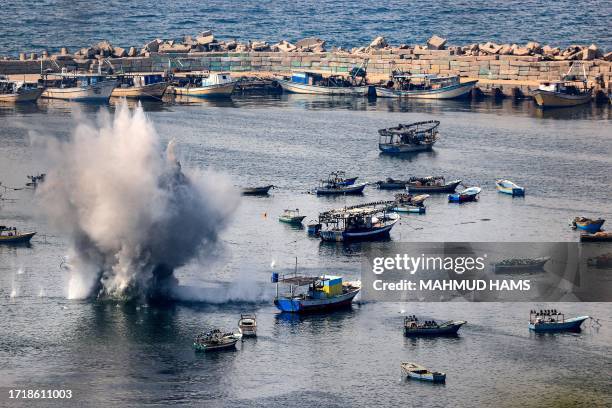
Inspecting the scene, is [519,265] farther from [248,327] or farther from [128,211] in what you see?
[128,211]

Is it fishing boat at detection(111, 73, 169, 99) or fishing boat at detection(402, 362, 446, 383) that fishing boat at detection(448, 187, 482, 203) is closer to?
fishing boat at detection(402, 362, 446, 383)

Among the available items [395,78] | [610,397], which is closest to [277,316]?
[610,397]

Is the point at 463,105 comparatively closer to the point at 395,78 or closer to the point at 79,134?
the point at 395,78

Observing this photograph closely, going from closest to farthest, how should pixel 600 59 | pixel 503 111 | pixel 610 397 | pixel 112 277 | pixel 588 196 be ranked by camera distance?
1. pixel 610 397
2. pixel 112 277
3. pixel 588 196
4. pixel 503 111
5. pixel 600 59

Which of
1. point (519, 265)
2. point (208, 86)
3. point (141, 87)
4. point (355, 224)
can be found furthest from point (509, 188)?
point (141, 87)

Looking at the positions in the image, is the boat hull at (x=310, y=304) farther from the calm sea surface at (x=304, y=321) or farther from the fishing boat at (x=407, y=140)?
the fishing boat at (x=407, y=140)

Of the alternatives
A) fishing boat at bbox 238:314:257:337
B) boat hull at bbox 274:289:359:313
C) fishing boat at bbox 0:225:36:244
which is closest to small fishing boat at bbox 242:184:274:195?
fishing boat at bbox 0:225:36:244

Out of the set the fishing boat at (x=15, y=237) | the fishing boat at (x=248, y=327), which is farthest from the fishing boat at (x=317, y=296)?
the fishing boat at (x=15, y=237)
